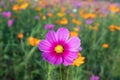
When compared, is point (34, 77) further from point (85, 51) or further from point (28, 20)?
point (28, 20)

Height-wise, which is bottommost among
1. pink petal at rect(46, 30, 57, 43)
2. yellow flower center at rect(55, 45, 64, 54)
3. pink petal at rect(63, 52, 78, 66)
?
pink petal at rect(63, 52, 78, 66)

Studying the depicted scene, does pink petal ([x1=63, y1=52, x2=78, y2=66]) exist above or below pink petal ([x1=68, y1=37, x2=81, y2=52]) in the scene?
below

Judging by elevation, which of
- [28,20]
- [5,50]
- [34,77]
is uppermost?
[28,20]

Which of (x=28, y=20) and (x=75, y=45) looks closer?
(x=75, y=45)

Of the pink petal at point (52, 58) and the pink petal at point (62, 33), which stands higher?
the pink petal at point (62, 33)

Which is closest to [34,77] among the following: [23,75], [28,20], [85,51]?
[23,75]

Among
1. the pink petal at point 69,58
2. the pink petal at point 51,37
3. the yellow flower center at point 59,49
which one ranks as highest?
the pink petal at point 51,37
